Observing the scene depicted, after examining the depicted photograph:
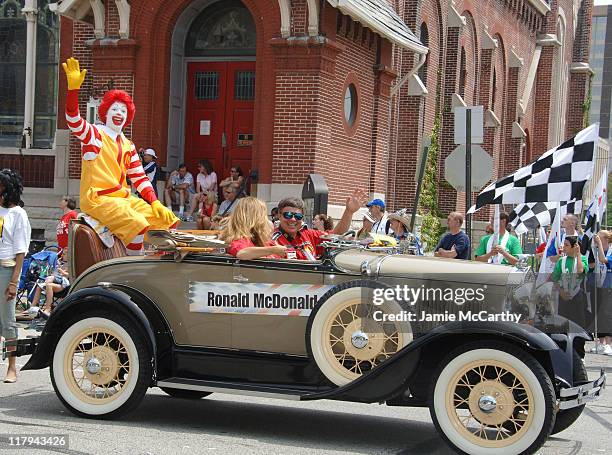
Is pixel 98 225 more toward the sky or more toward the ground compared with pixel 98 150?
more toward the ground

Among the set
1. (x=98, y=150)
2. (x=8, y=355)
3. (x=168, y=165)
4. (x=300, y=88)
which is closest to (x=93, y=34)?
(x=168, y=165)

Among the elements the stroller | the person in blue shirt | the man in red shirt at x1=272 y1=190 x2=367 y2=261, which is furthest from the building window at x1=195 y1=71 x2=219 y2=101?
the man in red shirt at x1=272 y1=190 x2=367 y2=261

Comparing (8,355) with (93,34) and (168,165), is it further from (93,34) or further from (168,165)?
(93,34)

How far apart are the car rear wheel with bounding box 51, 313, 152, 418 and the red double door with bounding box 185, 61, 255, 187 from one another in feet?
36.4

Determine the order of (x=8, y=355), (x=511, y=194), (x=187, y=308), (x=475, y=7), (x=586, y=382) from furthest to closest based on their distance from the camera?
(x=475, y=7), (x=511, y=194), (x=8, y=355), (x=187, y=308), (x=586, y=382)

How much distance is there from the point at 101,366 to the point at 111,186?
202 cm

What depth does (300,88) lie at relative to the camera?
16.3 m

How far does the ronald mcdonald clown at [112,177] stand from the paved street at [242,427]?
1.52 meters

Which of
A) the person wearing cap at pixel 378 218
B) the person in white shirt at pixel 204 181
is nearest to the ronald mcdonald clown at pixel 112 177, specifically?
the person wearing cap at pixel 378 218

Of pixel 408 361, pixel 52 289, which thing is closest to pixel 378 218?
pixel 52 289

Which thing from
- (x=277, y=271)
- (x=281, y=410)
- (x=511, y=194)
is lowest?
(x=281, y=410)

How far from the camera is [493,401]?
587 cm

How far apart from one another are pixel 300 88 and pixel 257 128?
1.12m

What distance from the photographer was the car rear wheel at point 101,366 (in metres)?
6.71
